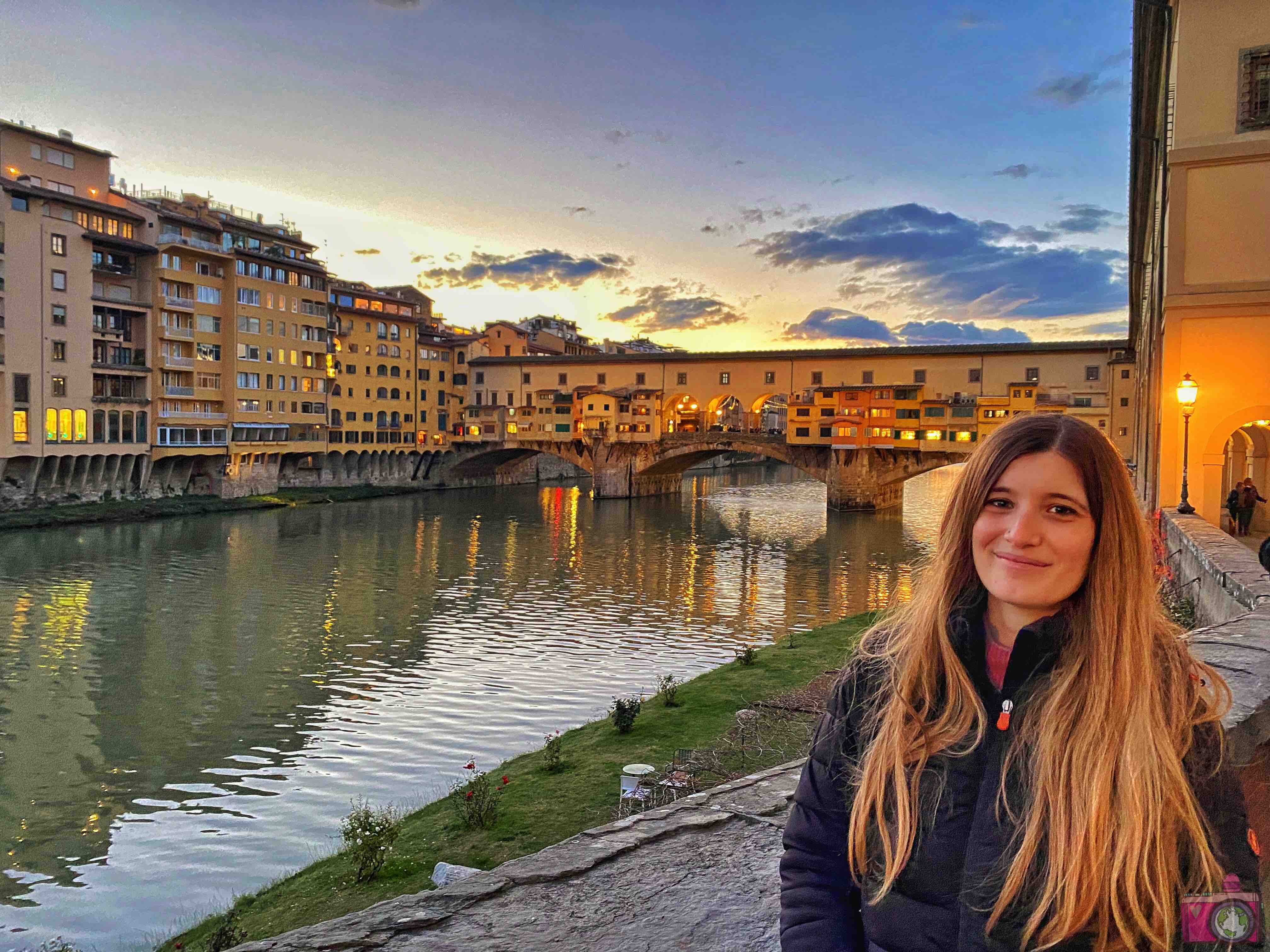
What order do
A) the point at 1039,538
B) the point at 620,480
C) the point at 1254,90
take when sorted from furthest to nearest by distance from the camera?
the point at 620,480 < the point at 1254,90 < the point at 1039,538

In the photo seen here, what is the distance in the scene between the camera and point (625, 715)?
39.4ft

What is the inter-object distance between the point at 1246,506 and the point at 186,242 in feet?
146

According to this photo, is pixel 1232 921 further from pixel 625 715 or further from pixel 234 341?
pixel 234 341

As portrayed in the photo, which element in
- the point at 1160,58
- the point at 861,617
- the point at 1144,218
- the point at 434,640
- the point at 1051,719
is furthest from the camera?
the point at 1144,218

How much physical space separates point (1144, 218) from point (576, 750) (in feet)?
71.4

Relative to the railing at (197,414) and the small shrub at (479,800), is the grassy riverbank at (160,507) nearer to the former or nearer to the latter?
the railing at (197,414)

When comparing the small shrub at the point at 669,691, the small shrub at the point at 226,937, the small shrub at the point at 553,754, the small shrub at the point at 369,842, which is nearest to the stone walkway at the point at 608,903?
the small shrub at the point at 226,937

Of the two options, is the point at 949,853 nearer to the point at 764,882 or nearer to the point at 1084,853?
the point at 1084,853

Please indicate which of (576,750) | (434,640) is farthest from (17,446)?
(576,750)

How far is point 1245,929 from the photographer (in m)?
1.62

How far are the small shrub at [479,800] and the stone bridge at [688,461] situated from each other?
1606 inches

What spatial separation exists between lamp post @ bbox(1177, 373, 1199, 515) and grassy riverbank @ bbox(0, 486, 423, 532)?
3670cm

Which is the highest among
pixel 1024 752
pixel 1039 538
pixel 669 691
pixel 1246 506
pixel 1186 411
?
pixel 1186 411

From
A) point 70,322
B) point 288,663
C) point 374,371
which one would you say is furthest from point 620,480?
point 288,663
